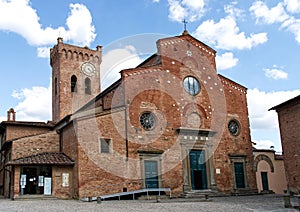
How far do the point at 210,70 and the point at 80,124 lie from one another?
37.3 feet

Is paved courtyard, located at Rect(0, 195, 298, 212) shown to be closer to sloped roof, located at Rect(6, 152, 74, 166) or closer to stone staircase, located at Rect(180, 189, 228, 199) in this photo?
sloped roof, located at Rect(6, 152, 74, 166)

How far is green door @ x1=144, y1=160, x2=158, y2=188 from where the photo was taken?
69.9ft

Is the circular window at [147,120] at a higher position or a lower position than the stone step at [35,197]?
higher

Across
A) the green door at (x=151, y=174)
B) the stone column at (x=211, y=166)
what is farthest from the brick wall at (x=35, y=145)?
the stone column at (x=211, y=166)

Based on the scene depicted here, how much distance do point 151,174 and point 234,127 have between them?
26.9 ft

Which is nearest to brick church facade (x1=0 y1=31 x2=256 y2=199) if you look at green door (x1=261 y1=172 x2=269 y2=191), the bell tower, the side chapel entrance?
the side chapel entrance

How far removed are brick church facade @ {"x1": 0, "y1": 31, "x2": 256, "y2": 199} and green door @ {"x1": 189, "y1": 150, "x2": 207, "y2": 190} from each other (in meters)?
0.07

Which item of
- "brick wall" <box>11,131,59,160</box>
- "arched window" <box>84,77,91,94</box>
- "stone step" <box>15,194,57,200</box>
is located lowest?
"stone step" <box>15,194,57,200</box>

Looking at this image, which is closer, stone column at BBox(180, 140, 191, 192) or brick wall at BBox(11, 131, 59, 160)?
brick wall at BBox(11, 131, 59, 160)

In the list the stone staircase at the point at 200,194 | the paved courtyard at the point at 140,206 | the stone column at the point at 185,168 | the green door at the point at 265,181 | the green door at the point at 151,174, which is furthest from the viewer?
the green door at the point at 265,181

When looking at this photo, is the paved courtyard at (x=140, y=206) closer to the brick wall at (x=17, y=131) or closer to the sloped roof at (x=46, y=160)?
the sloped roof at (x=46, y=160)

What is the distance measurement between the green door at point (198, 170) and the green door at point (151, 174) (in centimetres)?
293

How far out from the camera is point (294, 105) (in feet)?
68.8

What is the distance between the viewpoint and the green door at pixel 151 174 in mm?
21312
